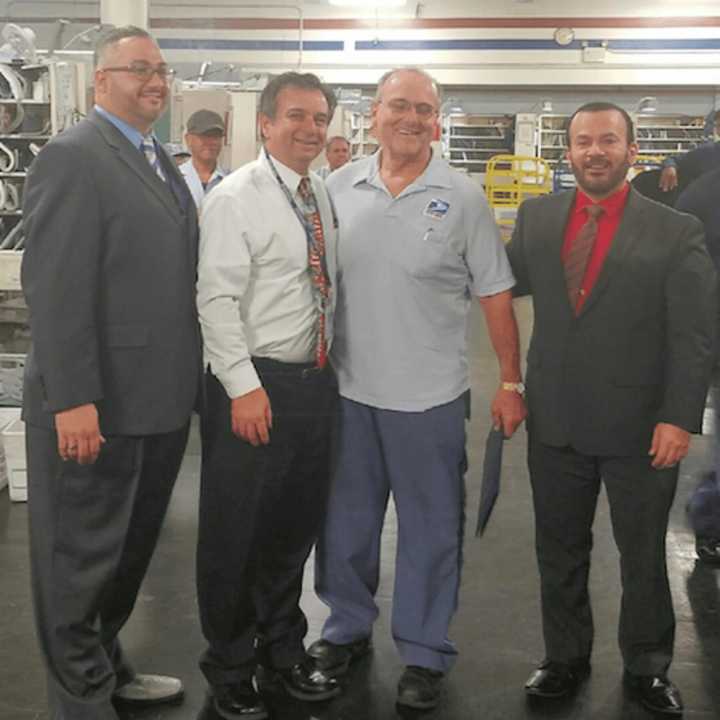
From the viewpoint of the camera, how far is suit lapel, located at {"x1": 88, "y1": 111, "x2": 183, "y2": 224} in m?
2.12

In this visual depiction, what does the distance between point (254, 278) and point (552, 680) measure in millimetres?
1377

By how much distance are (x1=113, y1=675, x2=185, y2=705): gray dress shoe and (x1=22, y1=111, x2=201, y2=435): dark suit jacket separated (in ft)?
2.72

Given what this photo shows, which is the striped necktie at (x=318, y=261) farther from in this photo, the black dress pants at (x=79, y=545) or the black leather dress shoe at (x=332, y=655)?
the black leather dress shoe at (x=332, y=655)

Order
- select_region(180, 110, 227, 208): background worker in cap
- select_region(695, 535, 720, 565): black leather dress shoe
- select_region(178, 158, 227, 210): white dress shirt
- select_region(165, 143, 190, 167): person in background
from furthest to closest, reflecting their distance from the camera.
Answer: select_region(165, 143, 190, 167): person in background
select_region(180, 110, 227, 208): background worker in cap
select_region(178, 158, 227, 210): white dress shirt
select_region(695, 535, 720, 565): black leather dress shoe

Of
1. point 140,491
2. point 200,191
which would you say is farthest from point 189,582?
point 200,191

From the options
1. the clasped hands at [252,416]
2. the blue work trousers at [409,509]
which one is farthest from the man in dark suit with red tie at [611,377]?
the clasped hands at [252,416]

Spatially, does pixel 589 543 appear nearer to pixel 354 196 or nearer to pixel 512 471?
pixel 354 196

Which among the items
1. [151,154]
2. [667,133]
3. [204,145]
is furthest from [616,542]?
[667,133]

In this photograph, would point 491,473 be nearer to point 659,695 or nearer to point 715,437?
point 659,695

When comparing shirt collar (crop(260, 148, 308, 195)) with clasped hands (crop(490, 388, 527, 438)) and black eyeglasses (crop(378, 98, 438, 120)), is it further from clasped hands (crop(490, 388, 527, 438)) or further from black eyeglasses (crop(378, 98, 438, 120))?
clasped hands (crop(490, 388, 527, 438))

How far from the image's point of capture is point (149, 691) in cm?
260

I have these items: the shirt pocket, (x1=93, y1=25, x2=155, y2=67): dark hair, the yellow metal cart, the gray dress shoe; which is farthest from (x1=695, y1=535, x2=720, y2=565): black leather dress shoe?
the yellow metal cart

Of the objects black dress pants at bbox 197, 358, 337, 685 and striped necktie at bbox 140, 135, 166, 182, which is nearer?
striped necktie at bbox 140, 135, 166, 182

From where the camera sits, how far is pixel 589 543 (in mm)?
2639
